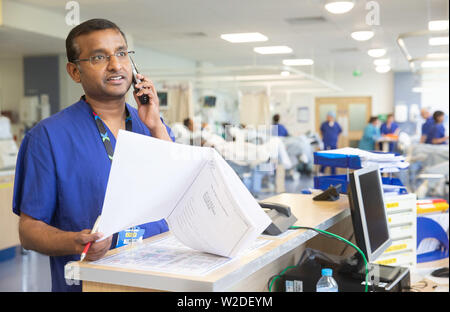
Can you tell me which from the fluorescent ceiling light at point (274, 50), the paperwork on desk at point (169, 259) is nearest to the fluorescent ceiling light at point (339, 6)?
the paperwork on desk at point (169, 259)

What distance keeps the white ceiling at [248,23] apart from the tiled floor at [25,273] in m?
3.48

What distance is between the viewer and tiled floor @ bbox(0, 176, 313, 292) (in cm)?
445

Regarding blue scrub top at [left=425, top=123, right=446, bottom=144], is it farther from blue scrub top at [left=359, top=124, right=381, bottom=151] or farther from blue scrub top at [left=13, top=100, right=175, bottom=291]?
blue scrub top at [left=13, top=100, right=175, bottom=291]

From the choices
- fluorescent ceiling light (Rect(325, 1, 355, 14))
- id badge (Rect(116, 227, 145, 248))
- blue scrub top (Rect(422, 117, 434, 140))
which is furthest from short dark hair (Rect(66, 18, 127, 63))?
blue scrub top (Rect(422, 117, 434, 140))

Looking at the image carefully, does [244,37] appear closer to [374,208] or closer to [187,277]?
[374,208]

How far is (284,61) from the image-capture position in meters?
13.8

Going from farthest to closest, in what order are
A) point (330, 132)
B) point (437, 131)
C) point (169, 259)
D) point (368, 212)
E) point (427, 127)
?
1. point (330, 132)
2. point (427, 127)
3. point (437, 131)
4. point (368, 212)
5. point (169, 259)

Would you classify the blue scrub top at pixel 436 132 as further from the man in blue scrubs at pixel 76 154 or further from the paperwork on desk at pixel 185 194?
the paperwork on desk at pixel 185 194

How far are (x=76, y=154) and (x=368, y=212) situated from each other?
3.62 feet

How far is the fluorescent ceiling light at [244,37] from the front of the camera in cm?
994

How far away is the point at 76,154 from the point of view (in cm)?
157

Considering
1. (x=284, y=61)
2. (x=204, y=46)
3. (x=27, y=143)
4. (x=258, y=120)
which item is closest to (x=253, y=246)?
(x=27, y=143)

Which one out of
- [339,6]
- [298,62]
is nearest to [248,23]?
[339,6]
